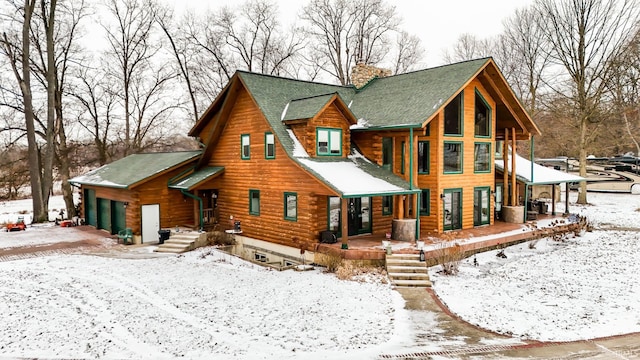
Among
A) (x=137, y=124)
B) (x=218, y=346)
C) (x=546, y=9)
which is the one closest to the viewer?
(x=218, y=346)

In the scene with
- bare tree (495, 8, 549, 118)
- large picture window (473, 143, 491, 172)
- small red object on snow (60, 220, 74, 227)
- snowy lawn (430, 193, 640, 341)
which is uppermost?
bare tree (495, 8, 549, 118)

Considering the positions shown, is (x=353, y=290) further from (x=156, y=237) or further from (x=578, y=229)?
(x=578, y=229)

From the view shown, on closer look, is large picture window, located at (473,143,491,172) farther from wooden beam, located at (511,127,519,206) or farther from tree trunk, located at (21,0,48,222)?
tree trunk, located at (21,0,48,222)

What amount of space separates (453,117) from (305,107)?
6414 millimetres

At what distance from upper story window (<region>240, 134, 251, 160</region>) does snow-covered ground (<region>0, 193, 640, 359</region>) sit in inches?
192

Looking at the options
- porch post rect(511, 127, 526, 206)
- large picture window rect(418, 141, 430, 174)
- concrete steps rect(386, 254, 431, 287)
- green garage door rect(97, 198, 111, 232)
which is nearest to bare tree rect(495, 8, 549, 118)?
porch post rect(511, 127, 526, 206)

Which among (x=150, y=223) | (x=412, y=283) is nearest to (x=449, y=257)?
(x=412, y=283)

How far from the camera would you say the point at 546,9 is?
94.7ft

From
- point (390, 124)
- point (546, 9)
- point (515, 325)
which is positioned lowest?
point (515, 325)

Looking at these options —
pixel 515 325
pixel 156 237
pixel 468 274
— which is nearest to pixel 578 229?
pixel 468 274

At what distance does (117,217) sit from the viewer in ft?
66.8

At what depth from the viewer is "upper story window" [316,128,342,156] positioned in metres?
16.3

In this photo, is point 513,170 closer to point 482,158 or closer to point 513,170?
point 513,170

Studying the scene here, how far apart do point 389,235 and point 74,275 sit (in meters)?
10.7
